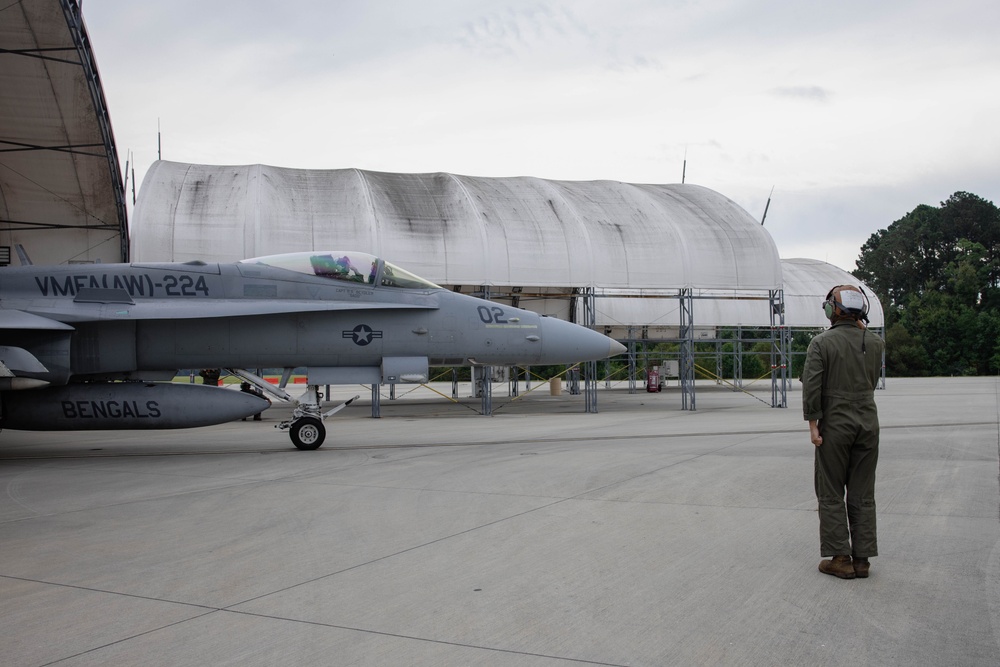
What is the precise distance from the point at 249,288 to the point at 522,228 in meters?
13.3

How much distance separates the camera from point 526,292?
27609 mm

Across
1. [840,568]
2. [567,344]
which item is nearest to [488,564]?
[840,568]

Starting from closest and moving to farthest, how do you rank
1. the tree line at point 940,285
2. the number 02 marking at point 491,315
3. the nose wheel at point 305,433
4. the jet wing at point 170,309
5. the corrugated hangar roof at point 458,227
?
the jet wing at point 170,309
the nose wheel at point 305,433
the number 02 marking at point 491,315
the corrugated hangar roof at point 458,227
the tree line at point 940,285

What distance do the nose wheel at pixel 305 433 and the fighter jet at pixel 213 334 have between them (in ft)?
0.05

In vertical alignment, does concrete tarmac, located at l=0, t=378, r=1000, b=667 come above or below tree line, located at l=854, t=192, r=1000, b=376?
below

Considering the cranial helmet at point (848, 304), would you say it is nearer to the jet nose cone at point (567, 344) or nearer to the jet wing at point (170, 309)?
the jet wing at point (170, 309)

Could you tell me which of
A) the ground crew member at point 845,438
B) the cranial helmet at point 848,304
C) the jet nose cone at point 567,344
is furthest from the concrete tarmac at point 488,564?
the jet nose cone at point 567,344

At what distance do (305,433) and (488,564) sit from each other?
7.35 metres

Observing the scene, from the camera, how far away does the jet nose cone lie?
518 inches

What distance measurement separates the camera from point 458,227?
2348 cm

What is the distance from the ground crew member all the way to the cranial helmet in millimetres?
12

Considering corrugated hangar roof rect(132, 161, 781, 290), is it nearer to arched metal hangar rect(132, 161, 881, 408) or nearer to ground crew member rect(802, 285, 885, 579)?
→ arched metal hangar rect(132, 161, 881, 408)

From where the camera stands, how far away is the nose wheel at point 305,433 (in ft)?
39.1

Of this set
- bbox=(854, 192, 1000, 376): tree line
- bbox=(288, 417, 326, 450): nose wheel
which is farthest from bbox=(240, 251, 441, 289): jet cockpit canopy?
bbox=(854, 192, 1000, 376): tree line
